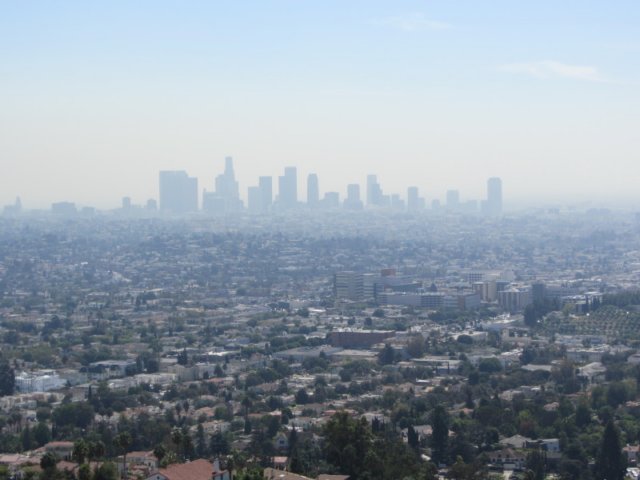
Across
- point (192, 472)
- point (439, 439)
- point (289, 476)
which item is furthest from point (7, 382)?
point (192, 472)

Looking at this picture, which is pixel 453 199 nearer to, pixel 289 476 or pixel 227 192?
pixel 227 192

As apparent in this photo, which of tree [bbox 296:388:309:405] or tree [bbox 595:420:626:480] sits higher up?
tree [bbox 595:420:626:480]

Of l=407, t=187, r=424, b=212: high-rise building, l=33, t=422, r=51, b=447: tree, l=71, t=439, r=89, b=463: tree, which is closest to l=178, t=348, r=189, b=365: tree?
l=33, t=422, r=51, b=447: tree

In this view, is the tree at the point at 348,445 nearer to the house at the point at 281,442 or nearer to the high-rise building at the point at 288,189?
the house at the point at 281,442

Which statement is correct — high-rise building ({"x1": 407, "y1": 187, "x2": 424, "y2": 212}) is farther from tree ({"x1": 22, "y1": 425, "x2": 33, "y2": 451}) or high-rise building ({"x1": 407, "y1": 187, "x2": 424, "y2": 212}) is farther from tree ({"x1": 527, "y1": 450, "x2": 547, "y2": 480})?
tree ({"x1": 527, "y1": 450, "x2": 547, "y2": 480})

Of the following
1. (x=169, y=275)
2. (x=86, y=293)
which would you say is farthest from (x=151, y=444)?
(x=169, y=275)

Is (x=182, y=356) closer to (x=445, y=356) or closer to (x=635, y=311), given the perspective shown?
(x=445, y=356)
